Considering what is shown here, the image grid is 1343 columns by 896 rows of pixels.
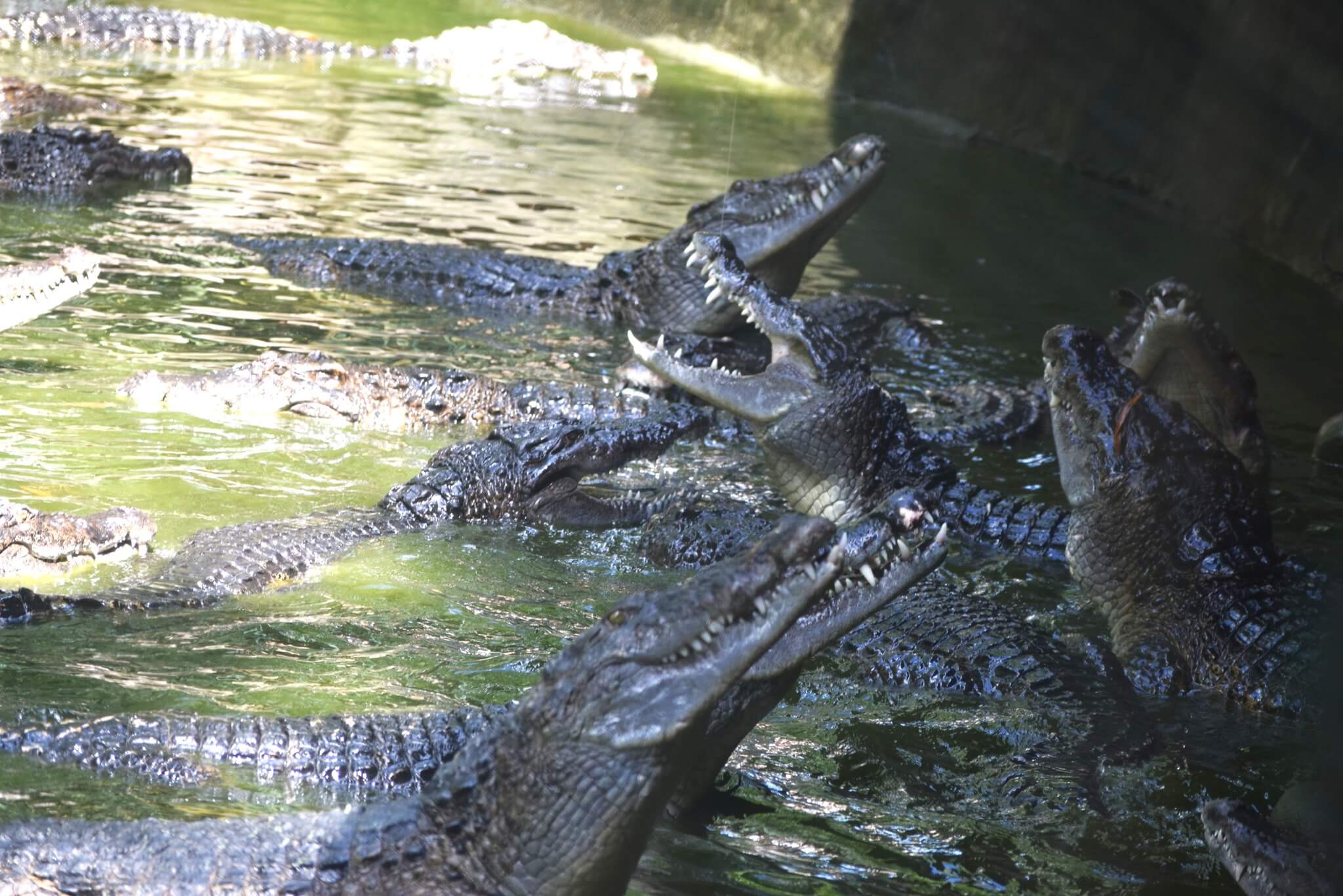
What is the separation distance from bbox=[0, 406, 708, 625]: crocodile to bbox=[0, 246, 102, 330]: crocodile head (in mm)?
1435

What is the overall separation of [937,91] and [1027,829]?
15.1 meters

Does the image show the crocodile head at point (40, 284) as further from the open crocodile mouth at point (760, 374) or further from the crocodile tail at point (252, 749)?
the crocodile tail at point (252, 749)

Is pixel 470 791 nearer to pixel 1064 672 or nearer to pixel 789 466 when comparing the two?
pixel 1064 672

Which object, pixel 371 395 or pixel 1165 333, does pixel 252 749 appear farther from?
pixel 1165 333

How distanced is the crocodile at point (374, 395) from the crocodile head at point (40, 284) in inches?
33.4

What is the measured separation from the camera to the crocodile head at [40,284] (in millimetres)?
6000

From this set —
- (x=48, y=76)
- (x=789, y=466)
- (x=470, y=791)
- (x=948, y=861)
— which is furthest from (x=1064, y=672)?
(x=48, y=76)

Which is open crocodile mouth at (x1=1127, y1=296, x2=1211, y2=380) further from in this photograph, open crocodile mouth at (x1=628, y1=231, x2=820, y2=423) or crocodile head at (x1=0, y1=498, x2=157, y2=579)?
crocodile head at (x1=0, y1=498, x2=157, y2=579)

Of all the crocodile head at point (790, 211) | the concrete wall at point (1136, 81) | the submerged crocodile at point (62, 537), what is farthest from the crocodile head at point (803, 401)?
the concrete wall at point (1136, 81)

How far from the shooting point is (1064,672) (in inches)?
188

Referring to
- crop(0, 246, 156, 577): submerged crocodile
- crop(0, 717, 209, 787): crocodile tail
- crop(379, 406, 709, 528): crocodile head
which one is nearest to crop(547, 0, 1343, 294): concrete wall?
crop(379, 406, 709, 528): crocodile head

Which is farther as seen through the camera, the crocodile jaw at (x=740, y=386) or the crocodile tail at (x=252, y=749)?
the crocodile jaw at (x=740, y=386)

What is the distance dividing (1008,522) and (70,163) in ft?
25.4

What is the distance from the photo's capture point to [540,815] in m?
2.95
